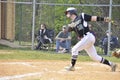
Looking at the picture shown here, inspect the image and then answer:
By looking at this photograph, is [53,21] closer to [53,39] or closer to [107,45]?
[53,39]

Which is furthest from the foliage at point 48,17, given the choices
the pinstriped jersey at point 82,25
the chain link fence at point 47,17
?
the pinstriped jersey at point 82,25

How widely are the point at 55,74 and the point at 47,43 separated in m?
9.88

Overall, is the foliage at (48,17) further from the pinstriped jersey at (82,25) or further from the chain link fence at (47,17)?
the pinstriped jersey at (82,25)

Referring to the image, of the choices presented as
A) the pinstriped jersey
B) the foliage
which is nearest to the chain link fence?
the foliage

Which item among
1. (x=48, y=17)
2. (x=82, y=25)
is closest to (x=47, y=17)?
(x=48, y=17)

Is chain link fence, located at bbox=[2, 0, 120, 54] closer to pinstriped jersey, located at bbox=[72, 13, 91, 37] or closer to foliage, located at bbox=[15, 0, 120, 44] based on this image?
foliage, located at bbox=[15, 0, 120, 44]

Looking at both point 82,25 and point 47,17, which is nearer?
point 82,25

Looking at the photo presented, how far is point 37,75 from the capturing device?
359 inches

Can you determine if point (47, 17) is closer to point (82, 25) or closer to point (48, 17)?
point (48, 17)

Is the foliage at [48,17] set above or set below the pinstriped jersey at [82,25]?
below

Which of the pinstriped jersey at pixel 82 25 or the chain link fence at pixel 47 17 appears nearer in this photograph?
the pinstriped jersey at pixel 82 25

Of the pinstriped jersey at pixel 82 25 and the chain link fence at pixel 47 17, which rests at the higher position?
the pinstriped jersey at pixel 82 25

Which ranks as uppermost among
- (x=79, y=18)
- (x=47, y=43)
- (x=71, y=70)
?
(x=79, y=18)

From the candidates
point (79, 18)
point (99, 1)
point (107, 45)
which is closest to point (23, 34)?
point (99, 1)
